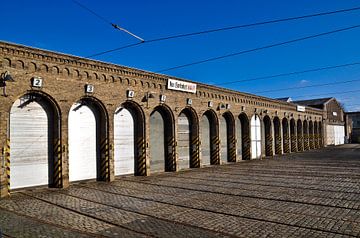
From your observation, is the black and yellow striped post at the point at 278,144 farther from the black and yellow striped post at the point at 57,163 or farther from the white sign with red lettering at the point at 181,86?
the black and yellow striped post at the point at 57,163

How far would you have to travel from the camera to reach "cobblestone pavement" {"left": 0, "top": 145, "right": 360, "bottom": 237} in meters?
8.28

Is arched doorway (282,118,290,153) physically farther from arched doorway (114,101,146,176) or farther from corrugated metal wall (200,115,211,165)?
arched doorway (114,101,146,176)

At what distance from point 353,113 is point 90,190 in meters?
84.3

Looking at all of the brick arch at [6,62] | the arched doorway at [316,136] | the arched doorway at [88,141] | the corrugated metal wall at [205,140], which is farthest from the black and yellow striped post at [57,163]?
the arched doorway at [316,136]

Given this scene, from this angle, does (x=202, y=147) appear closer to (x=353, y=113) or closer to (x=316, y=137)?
(x=316, y=137)

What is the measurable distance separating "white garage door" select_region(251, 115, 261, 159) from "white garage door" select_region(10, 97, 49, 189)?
21349 millimetres

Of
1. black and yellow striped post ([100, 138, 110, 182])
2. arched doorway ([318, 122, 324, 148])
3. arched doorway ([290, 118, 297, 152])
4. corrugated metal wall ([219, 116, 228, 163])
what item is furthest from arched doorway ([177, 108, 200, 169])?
arched doorway ([318, 122, 324, 148])

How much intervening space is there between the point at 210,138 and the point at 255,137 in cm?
773

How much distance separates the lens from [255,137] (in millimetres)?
32500

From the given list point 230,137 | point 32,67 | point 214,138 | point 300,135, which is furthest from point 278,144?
point 32,67

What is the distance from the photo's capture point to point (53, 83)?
15297mm

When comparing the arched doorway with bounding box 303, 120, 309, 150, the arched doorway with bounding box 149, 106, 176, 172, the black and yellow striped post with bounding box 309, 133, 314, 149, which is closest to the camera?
the arched doorway with bounding box 149, 106, 176, 172

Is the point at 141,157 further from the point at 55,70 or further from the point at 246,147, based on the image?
the point at 246,147

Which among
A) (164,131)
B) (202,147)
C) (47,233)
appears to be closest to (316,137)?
(202,147)
